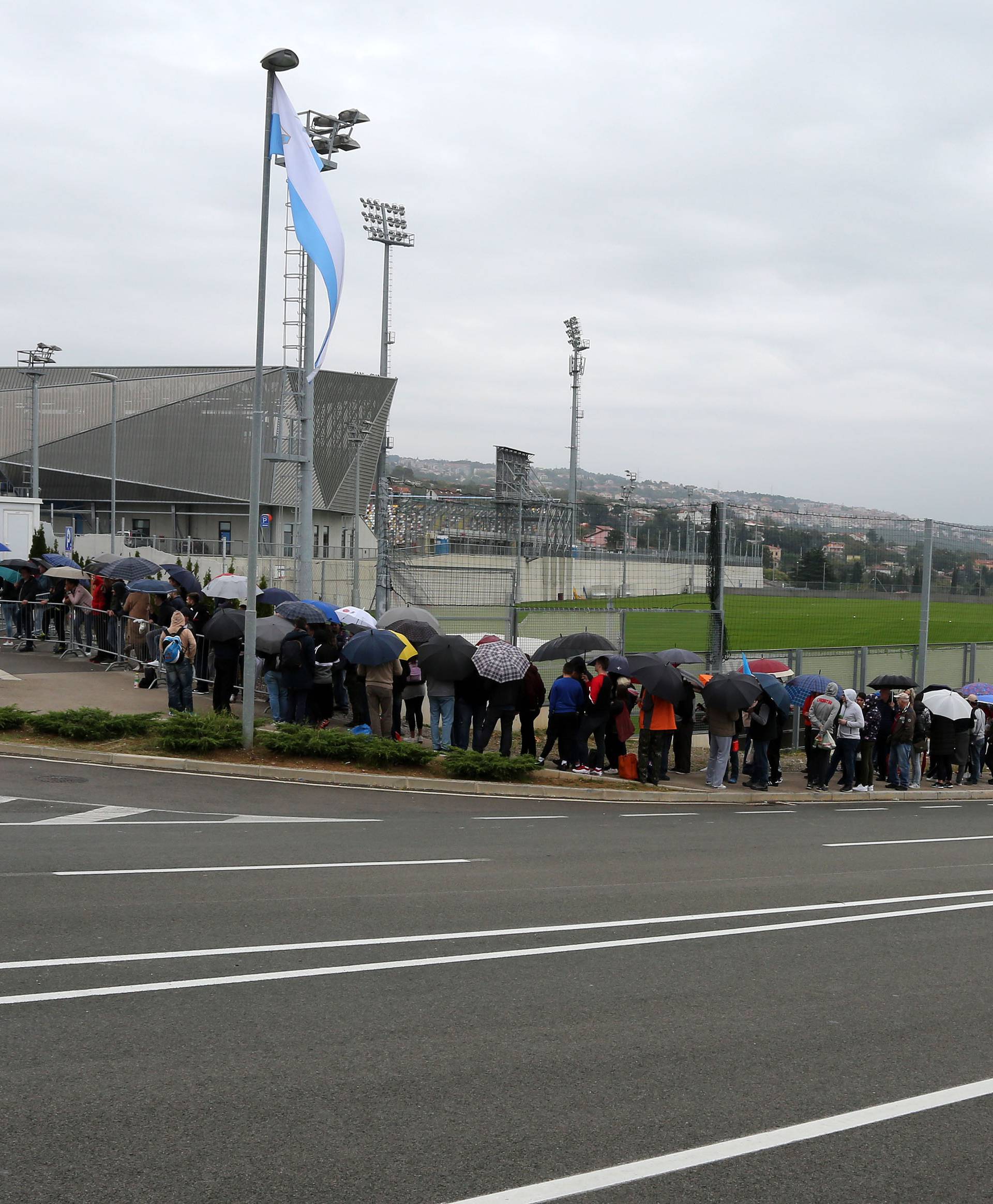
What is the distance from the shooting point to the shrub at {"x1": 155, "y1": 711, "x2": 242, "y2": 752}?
15.5 m

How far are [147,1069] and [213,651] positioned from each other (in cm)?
1287

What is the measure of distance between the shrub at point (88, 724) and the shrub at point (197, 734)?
374 mm

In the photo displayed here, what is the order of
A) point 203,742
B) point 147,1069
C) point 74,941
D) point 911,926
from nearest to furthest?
point 147,1069, point 74,941, point 911,926, point 203,742

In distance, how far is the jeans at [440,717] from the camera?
56.0ft

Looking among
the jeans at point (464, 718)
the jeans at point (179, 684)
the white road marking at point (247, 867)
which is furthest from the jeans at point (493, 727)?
the white road marking at point (247, 867)

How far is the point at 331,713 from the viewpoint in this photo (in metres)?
18.8

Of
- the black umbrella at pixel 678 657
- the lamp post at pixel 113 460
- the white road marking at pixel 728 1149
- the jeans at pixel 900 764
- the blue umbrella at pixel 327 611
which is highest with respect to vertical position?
the lamp post at pixel 113 460

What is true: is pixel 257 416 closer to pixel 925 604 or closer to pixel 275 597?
pixel 275 597

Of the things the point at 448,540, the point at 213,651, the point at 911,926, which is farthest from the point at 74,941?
the point at 448,540

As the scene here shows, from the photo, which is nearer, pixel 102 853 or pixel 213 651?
pixel 102 853

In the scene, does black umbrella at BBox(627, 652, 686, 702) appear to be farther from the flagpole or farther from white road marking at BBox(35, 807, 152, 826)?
white road marking at BBox(35, 807, 152, 826)

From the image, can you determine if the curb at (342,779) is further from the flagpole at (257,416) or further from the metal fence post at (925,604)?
the metal fence post at (925,604)

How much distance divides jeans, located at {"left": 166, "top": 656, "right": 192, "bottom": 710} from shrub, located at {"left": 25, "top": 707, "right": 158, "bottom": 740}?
3.57 ft

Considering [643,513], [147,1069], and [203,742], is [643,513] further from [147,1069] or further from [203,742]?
[147,1069]
